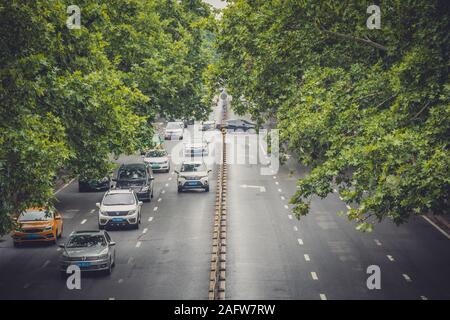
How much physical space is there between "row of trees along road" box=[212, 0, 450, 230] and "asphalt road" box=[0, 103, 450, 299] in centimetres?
254

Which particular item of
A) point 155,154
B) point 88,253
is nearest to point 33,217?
point 88,253

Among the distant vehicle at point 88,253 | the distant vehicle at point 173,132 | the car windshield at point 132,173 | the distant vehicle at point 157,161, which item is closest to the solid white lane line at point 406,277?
the distant vehicle at point 88,253

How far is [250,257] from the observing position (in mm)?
37062

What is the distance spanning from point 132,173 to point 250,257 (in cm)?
1825

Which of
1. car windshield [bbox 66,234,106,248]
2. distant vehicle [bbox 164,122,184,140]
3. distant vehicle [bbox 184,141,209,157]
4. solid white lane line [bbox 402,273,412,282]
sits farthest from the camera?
distant vehicle [bbox 164,122,184,140]

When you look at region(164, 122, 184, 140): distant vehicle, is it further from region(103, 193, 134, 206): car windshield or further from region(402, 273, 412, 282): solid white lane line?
region(402, 273, 412, 282): solid white lane line

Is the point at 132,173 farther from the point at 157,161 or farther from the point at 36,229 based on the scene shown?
the point at 36,229

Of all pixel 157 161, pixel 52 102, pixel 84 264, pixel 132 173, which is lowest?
pixel 84 264

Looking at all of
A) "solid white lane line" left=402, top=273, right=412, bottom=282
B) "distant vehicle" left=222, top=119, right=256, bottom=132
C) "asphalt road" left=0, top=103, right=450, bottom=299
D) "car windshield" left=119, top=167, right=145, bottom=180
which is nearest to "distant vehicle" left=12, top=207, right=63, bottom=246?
"asphalt road" left=0, top=103, right=450, bottom=299

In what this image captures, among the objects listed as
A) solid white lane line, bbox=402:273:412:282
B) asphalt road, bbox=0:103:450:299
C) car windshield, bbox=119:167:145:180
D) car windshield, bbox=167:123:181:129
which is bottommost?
solid white lane line, bbox=402:273:412:282

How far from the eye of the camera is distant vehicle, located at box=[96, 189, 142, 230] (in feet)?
143

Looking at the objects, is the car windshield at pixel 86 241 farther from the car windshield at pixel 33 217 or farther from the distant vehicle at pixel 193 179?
the distant vehicle at pixel 193 179
